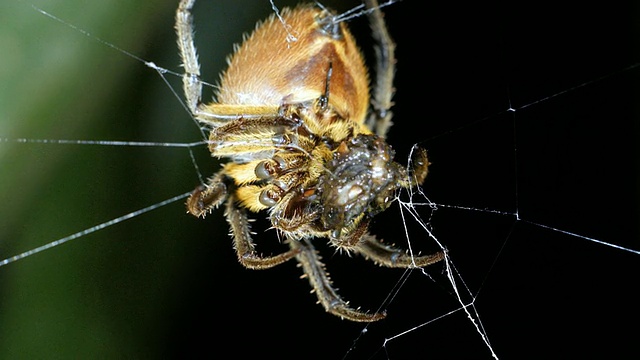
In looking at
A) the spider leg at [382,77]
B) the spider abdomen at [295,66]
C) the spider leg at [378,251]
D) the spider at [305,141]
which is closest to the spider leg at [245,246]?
the spider at [305,141]

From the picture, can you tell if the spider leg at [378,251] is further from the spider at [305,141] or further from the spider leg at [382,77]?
the spider leg at [382,77]

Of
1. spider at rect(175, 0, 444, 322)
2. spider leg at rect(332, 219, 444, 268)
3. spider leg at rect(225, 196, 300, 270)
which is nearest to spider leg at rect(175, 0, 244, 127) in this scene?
spider at rect(175, 0, 444, 322)

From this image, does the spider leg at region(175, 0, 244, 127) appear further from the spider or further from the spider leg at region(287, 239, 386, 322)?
the spider leg at region(287, 239, 386, 322)

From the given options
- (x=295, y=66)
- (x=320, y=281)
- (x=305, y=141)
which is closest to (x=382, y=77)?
(x=295, y=66)

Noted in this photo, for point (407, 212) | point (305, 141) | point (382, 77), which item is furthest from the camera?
point (407, 212)

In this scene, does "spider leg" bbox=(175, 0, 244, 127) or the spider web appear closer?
"spider leg" bbox=(175, 0, 244, 127)

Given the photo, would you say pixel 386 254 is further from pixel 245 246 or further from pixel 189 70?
pixel 189 70

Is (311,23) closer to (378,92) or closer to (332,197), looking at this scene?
(378,92)

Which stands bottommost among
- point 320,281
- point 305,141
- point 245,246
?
point 320,281
